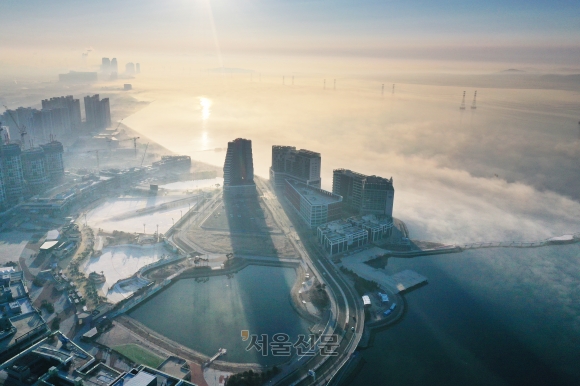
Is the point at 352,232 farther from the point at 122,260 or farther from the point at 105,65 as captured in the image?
the point at 105,65

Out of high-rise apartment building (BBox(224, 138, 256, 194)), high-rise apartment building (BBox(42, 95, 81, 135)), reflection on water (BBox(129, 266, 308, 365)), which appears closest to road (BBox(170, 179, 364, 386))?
reflection on water (BBox(129, 266, 308, 365))

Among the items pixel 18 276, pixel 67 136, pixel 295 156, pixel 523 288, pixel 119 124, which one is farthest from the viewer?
pixel 119 124

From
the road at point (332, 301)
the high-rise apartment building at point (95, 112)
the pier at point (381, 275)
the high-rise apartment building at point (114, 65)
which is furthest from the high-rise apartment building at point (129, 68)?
the pier at point (381, 275)

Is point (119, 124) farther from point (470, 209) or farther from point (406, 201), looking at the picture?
point (470, 209)

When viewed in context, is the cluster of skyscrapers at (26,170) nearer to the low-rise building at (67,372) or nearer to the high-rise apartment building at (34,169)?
the high-rise apartment building at (34,169)

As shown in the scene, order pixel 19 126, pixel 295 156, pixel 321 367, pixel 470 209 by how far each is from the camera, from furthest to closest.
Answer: pixel 19 126 < pixel 295 156 < pixel 470 209 < pixel 321 367

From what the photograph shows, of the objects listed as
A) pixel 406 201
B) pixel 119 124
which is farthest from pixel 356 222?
pixel 119 124

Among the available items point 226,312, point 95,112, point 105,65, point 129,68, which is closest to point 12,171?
point 226,312
